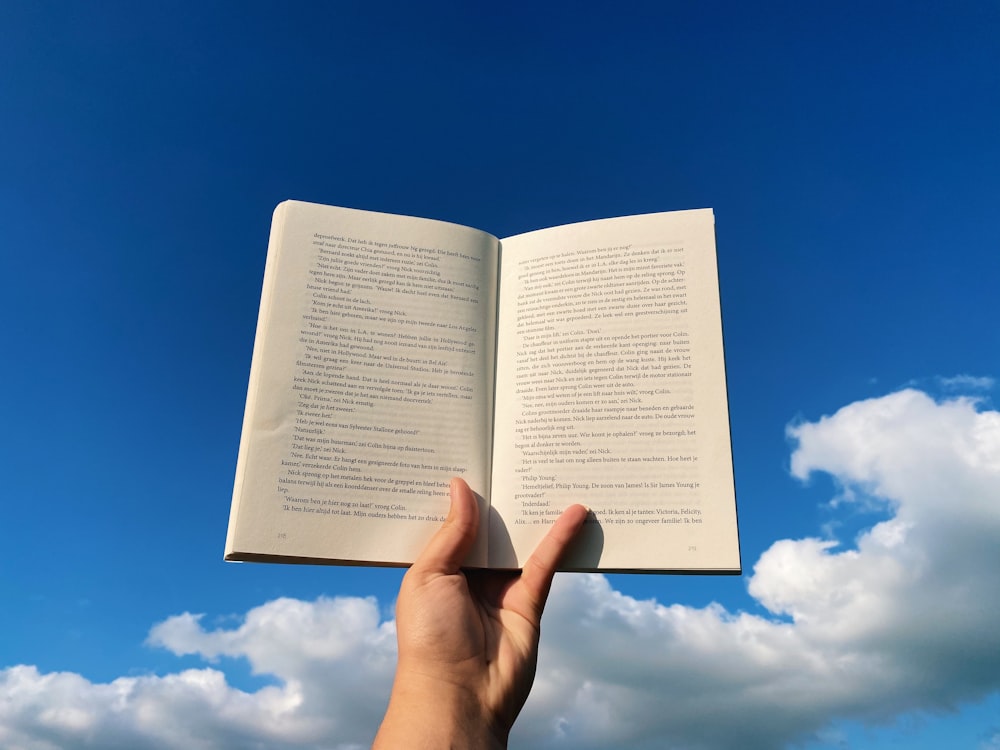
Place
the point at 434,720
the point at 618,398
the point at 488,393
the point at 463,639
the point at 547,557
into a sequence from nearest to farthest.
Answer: the point at 434,720, the point at 463,639, the point at 547,557, the point at 618,398, the point at 488,393

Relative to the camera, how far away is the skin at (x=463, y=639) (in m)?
3.18

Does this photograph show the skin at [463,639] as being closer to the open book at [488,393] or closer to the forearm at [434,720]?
the forearm at [434,720]

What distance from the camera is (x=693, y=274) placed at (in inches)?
171

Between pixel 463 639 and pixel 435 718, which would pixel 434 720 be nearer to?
pixel 435 718

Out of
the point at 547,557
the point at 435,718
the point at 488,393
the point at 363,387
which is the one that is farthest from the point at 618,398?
the point at 435,718

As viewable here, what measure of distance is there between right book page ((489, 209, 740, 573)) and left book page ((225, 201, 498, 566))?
0.21 meters

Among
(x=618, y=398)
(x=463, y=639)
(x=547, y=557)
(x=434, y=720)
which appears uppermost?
(x=618, y=398)

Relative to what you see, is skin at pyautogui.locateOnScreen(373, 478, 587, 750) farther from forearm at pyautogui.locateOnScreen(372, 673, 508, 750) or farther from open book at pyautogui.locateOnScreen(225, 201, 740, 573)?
open book at pyautogui.locateOnScreen(225, 201, 740, 573)

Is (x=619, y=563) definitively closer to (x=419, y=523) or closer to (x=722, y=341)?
(x=419, y=523)

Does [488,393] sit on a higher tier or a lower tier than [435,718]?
higher

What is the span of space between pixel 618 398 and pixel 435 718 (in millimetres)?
1917

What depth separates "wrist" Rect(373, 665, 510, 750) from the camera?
3.07 m

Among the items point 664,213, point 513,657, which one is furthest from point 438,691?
point 664,213

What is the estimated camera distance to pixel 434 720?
10.3ft
